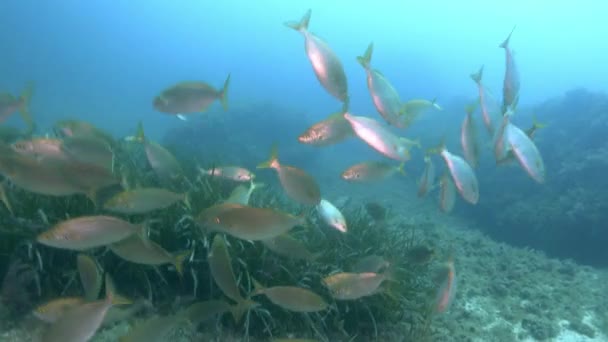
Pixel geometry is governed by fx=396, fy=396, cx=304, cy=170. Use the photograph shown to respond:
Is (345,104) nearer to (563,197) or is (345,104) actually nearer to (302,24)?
(302,24)

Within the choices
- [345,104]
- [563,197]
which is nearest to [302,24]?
[345,104]

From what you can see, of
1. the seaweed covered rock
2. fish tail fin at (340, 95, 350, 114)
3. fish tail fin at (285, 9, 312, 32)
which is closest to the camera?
fish tail fin at (340, 95, 350, 114)

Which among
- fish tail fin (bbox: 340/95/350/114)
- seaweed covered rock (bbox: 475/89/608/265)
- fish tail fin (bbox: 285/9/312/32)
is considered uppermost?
fish tail fin (bbox: 285/9/312/32)

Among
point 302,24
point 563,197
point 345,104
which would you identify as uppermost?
point 302,24

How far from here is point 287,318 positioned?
3.94 m

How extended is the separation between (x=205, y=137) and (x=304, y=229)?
15.0 m

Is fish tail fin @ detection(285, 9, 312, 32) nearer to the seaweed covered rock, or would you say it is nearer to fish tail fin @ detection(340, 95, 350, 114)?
fish tail fin @ detection(340, 95, 350, 114)

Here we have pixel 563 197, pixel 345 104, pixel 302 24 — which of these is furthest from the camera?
pixel 563 197

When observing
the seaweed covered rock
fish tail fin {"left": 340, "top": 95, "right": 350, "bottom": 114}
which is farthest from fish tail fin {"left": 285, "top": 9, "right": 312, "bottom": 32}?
the seaweed covered rock

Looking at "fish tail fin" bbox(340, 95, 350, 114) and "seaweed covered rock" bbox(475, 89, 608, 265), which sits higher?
"fish tail fin" bbox(340, 95, 350, 114)

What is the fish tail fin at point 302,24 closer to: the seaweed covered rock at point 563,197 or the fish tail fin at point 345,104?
the fish tail fin at point 345,104

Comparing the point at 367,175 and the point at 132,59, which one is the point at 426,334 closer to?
the point at 367,175

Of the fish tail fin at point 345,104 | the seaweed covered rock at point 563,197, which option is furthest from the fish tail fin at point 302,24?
the seaweed covered rock at point 563,197

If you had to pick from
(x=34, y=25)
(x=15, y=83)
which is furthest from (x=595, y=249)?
(x=34, y=25)
